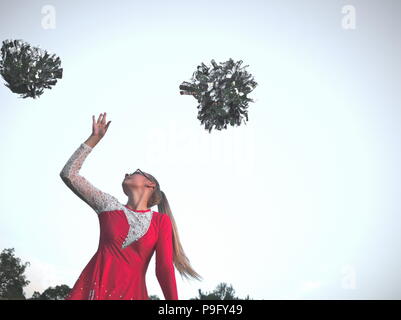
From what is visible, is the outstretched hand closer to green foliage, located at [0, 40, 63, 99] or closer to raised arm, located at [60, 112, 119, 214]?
raised arm, located at [60, 112, 119, 214]

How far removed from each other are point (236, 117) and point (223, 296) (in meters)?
3.93

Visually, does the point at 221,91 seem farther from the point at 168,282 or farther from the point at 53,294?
the point at 53,294

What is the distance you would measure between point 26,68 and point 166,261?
154 inches

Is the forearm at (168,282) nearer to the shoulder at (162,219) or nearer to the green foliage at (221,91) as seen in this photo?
the shoulder at (162,219)

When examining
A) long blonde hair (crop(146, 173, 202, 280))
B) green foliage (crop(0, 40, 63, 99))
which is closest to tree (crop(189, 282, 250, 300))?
long blonde hair (crop(146, 173, 202, 280))

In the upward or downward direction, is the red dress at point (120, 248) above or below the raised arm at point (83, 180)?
below

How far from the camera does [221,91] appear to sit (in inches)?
365

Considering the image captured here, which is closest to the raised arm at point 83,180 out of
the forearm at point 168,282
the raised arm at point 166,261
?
the raised arm at point 166,261

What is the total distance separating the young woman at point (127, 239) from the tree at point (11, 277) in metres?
3.14

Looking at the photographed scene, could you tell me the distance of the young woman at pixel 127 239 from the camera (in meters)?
8.91

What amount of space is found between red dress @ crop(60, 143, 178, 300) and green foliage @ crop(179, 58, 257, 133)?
191 centimetres

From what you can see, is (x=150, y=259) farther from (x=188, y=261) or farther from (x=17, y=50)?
(x=17, y=50)

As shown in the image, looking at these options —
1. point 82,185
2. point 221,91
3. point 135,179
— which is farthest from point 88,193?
point 221,91

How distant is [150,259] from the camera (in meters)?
9.38
